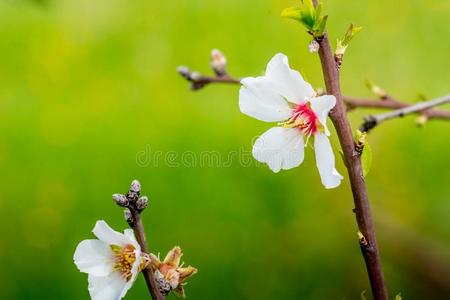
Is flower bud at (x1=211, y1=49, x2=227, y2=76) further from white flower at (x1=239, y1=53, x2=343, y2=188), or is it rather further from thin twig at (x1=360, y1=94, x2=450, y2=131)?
white flower at (x1=239, y1=53, x2=343, y2=188)

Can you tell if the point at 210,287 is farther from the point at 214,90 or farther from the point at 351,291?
the point at 214,90

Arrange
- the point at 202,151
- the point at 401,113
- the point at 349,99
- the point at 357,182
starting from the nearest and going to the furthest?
the point at 357,182, the point at 401,113, the point at 349,99, the point at 202,151

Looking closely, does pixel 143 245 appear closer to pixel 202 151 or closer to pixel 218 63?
pixel 218 63

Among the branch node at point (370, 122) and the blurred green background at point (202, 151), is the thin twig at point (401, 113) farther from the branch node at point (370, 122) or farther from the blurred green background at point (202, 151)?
the blurred green background at point (202, 151)

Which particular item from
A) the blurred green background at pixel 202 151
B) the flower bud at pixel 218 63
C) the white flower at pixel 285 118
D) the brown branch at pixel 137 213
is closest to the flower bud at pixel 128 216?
the brown branch at pixel 137 213

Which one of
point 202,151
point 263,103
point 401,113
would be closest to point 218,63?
point 401,113

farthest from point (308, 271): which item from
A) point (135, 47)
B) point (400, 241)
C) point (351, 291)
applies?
point (135, 47)
